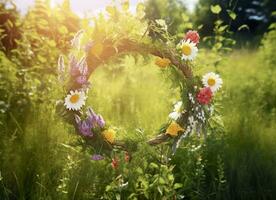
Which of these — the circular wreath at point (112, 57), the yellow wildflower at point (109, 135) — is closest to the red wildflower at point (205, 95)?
the circular wreath at point (112, 57)

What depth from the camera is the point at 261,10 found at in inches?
1166

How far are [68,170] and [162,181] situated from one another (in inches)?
27.7

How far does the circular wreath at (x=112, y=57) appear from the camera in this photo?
3242 mm

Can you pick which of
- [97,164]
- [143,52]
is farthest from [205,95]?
[97,164]

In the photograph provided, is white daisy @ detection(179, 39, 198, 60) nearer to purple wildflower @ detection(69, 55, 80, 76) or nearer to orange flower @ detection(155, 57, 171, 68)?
orange flower @ detection(155, 57, 171, 68)

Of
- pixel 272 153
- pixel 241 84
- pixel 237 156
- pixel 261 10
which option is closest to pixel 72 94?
pixel 237 156

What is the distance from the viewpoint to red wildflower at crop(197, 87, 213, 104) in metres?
3.27

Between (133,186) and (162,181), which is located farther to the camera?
(133,186)

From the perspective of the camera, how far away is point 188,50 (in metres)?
3.35

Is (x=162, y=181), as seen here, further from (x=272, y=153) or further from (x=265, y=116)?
(x=265, y=116)

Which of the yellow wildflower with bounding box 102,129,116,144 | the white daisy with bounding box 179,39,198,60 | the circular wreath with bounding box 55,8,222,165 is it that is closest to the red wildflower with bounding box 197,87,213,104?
the circular wreath with bounding box 55,8,222,165

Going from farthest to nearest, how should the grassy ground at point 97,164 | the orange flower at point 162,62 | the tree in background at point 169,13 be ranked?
1. the tree in background at point 169,13
2. the grassy ground at point 97,164
3. the orange flower at point 162,62

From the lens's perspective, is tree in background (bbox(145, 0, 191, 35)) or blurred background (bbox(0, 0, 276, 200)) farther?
tree in background (bbox(145, 0, 191, 35))

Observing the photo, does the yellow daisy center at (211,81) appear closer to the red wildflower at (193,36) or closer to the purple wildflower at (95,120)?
the red wildflower at (193,36)
